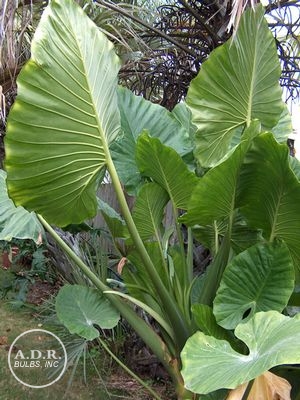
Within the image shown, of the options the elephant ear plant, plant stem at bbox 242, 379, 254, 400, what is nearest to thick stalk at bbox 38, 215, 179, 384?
the elephant ear plant

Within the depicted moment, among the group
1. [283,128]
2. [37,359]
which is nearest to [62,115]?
[283,128]

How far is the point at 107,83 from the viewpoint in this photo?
5.55ft

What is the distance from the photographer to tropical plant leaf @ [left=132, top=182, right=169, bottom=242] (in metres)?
2.07

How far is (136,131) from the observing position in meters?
2.42

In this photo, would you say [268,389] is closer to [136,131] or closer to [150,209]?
[150,209]

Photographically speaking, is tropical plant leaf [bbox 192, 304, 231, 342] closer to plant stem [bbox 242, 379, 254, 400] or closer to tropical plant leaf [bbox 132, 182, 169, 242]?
plant stem [bbox 242, 379, 254, 400]

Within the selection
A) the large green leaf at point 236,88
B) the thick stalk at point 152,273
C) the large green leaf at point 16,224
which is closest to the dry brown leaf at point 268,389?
the thick stalk at point 152,273

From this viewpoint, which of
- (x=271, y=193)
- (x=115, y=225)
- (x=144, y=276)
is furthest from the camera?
(x=115, y=225)

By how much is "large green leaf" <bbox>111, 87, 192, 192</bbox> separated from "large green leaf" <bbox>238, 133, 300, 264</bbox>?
0.67m

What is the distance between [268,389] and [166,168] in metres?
0.94

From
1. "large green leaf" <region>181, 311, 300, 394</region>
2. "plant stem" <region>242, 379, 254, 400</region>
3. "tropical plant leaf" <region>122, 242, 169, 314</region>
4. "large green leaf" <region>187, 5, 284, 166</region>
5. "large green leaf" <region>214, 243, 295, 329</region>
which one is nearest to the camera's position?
"large green leaf" <region>181, 311, 300, 394</region>

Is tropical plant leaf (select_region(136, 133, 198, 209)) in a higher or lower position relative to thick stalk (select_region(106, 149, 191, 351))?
higher

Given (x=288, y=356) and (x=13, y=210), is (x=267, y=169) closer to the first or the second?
(x=288, y=356)

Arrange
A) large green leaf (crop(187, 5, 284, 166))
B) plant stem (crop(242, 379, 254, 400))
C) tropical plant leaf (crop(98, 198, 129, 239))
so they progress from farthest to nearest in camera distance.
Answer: tropical plant leaf (crop(98, 198, 129, 239)), large green leaf (crop(187, 5, 284, 166)), plant stem (crop(242, 379, 254, 400))
